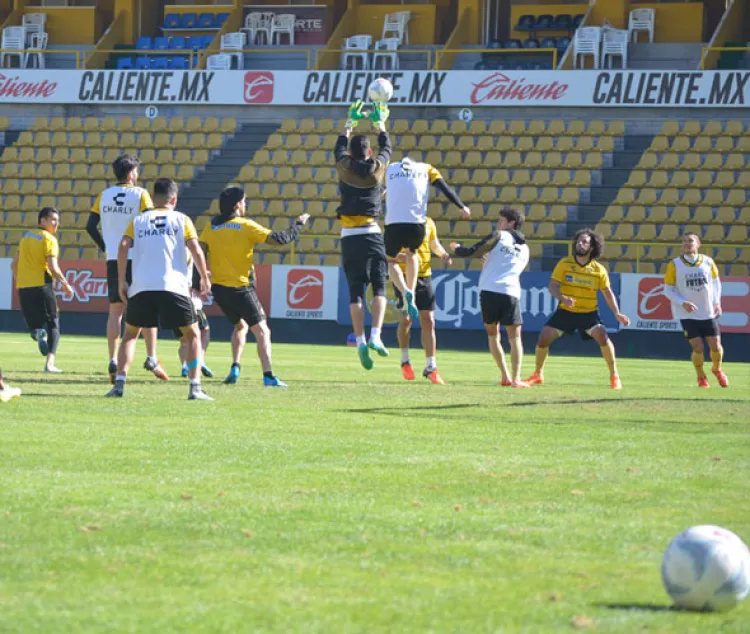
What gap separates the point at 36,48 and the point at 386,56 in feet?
36.8

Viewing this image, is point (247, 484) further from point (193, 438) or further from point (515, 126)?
point (515, 126)

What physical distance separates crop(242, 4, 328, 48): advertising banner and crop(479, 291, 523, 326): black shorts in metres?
24.6

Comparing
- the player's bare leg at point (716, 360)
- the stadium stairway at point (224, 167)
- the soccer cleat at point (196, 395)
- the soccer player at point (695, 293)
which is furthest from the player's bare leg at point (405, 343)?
the stadium stairway at point (224, 167)

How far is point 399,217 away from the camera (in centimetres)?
1448

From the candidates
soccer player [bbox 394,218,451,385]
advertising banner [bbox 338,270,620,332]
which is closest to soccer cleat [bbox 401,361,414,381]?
soccer player [bbox 394,218,451,385]

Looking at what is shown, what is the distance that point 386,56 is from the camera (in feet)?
116

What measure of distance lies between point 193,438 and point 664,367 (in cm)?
1454

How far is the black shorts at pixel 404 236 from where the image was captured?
1447 centimetres

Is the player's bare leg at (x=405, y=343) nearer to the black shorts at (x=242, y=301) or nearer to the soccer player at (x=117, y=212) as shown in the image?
the black shorts at (x=242, y=301)

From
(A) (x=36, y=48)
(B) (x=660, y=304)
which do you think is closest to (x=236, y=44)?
(A) (x=36, y=48)

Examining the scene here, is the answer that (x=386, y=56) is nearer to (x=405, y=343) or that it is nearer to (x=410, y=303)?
(x=405, y=343)

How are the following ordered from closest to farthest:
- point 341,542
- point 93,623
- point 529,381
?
point 93,623 < point 341,542 < point 529,381

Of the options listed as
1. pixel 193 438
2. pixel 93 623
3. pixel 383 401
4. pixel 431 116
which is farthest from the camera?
pixel 431 116

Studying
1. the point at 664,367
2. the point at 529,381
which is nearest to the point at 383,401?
→ the point at 529,381
